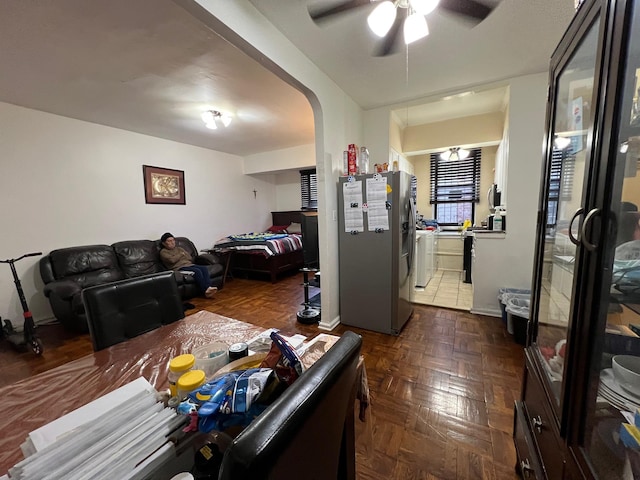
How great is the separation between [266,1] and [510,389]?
2956mm

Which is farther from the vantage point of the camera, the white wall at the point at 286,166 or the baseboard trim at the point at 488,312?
the white wall at the point at 286,166

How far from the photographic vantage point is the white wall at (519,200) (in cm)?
247

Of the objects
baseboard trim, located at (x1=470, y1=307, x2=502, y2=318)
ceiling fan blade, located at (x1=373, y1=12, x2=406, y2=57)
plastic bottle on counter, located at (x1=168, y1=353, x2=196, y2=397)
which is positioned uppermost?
ceiling fan blade, located at (x1=373, y1=12, x2=406, y2=57)

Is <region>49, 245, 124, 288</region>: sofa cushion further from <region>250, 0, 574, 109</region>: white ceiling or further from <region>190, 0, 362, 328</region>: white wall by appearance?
<region>250, 0, 574, 109</region>: white ceiling

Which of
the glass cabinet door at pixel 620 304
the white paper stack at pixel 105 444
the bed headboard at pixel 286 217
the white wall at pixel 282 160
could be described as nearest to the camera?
the white paper stack at pixel 105 444

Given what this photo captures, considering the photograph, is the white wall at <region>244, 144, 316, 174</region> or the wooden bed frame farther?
the white wall at <region>244, 144, 316, 174</region>

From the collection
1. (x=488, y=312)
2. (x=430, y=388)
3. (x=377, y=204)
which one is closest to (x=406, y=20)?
(x=377, y=204)

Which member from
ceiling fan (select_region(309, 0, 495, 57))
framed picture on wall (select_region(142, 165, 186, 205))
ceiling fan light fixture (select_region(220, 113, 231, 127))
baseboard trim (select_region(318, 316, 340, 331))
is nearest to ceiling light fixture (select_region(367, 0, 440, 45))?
ceiling fan (select_region(309, 0, 495, 57))

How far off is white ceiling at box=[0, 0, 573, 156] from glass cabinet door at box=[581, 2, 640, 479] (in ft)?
4.45

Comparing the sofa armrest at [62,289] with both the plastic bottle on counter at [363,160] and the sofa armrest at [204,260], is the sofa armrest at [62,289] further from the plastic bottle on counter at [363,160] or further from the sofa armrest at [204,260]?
the plastic bottle on counter at [363,160]

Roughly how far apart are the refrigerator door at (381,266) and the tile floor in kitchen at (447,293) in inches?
30.9

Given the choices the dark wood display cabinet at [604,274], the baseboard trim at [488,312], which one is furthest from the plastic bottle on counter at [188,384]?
the baseboard trim at [488,312]

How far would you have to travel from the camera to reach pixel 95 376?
2.94ft

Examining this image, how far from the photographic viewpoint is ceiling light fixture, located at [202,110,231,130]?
3.16m
